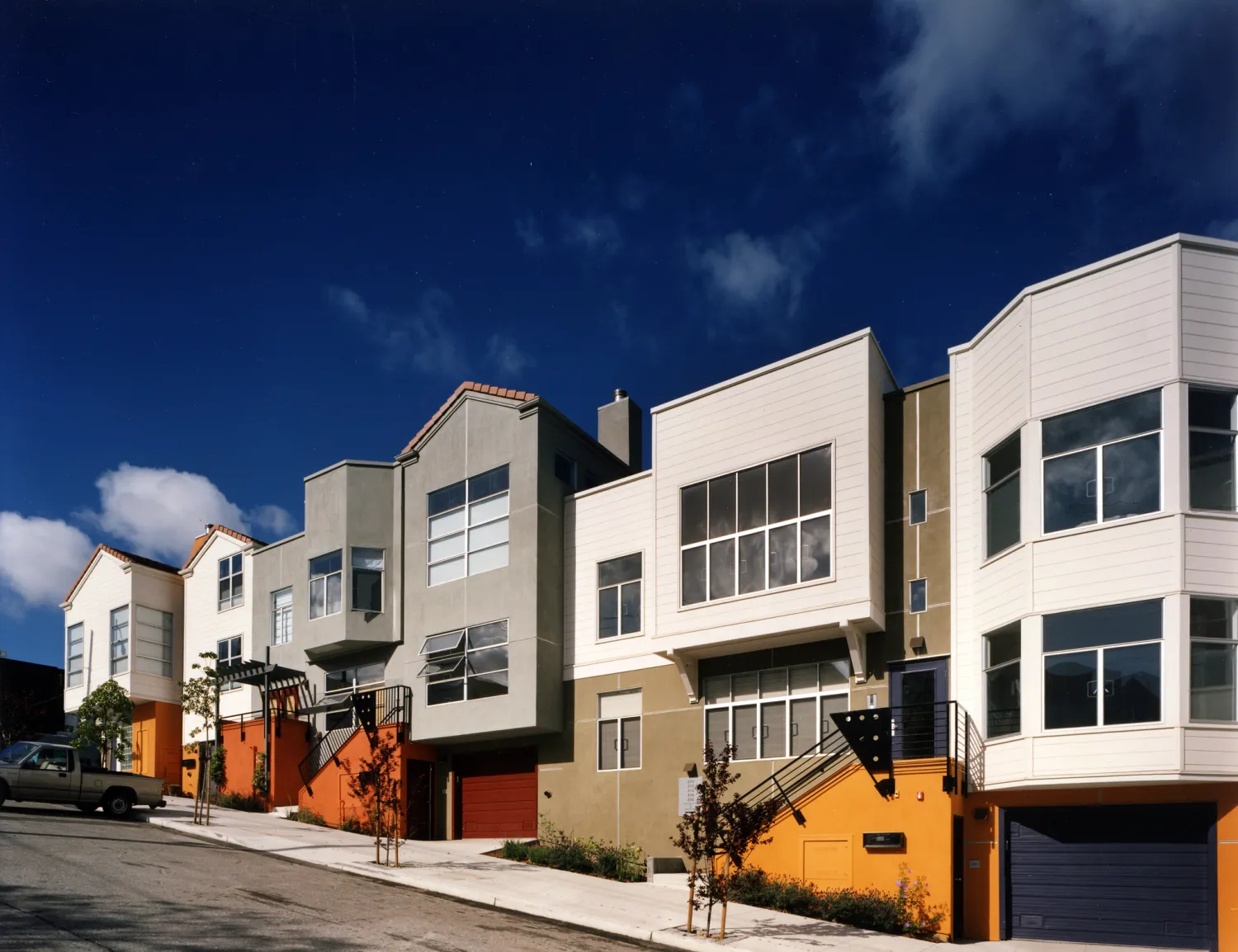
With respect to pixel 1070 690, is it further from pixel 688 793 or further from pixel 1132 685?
pixel 688 793

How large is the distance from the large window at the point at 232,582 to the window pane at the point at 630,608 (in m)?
15.8

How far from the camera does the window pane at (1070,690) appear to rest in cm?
1666

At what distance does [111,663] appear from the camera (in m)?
38.1

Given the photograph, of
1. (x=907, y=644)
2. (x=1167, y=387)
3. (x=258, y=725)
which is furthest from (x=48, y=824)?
(x=1167, y=387)

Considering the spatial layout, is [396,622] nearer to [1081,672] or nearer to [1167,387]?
[1081,672]

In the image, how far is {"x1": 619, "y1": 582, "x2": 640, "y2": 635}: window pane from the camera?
24844 millimetres

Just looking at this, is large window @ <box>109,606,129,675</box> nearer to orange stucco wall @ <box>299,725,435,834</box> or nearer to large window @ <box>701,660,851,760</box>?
orange stucco wall @ <box>299,725,435,834</box>

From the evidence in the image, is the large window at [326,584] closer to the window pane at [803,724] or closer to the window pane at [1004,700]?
the window pane at [803,724]

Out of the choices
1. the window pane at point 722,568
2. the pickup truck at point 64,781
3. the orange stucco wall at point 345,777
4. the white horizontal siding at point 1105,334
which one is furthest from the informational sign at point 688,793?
the pickup truck at point 64,781

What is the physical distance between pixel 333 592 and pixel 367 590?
106cm

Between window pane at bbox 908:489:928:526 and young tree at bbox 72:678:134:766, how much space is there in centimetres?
2704

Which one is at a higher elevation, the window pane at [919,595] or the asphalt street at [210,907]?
the window pane at [919,595]

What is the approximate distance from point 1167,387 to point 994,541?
388 centimetres

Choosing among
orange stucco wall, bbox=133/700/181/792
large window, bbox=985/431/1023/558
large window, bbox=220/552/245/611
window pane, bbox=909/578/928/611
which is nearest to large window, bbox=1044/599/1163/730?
large window, bbox=985/431/1023/558
